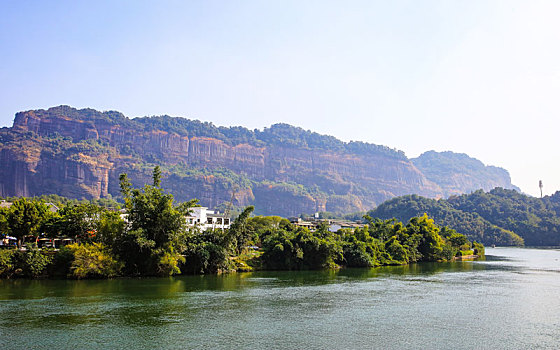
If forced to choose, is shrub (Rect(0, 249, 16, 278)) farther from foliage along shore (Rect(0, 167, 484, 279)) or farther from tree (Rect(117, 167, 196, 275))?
tree (Rect(117, 167, 196, 275))

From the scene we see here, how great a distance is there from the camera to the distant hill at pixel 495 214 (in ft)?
436

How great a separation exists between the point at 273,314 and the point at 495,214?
458 ft

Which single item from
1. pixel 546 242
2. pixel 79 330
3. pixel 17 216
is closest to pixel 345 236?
pixel 17 216

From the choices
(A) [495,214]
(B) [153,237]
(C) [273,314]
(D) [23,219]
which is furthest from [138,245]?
(A) [495,214]

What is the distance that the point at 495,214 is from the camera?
486 feet

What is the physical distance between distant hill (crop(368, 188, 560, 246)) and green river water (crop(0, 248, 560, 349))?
331ft

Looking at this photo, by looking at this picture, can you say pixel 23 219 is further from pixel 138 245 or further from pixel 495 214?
pixel 495 214

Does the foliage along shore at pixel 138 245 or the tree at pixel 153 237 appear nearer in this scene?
the foliage along shore at pixel 138 245

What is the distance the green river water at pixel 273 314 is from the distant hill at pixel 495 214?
331 ft

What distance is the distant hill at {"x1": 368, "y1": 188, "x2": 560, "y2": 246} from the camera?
132750 millimetres

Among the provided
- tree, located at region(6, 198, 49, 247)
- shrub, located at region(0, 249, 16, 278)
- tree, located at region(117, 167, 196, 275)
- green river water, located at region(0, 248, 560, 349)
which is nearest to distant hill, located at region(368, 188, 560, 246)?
green river water, located at region(0, 248, 560, 349)

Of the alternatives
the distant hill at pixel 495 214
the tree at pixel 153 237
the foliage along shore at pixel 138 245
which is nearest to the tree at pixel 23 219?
the foliage along shore at pixel 138 245

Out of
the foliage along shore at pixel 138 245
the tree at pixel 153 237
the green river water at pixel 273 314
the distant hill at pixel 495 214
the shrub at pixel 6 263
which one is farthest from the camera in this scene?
the distant hill at pixel 495 214

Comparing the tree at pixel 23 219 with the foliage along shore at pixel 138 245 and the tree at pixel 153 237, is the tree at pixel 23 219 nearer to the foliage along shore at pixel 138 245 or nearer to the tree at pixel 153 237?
the foliage along shore at pixel 138 245
